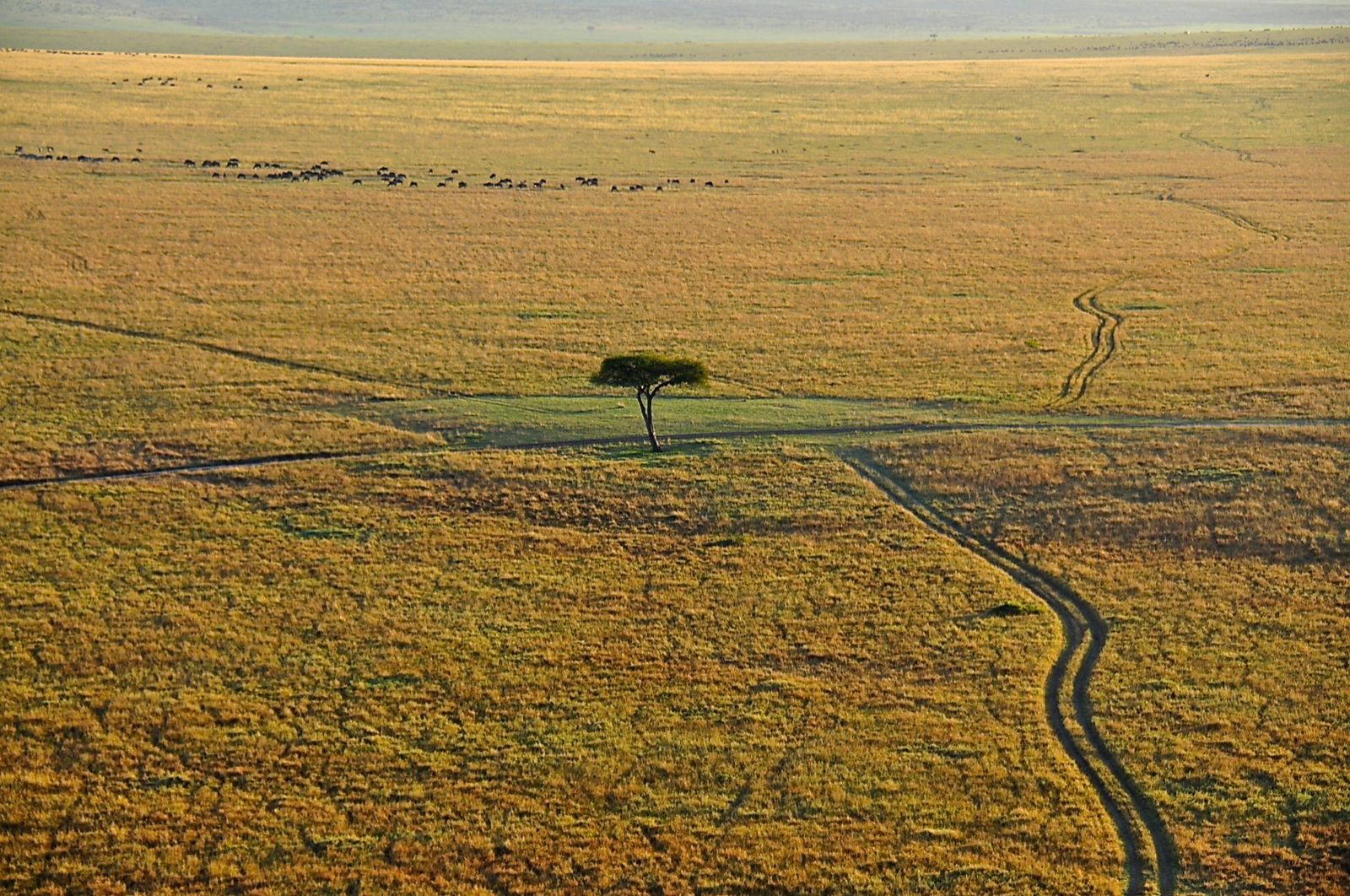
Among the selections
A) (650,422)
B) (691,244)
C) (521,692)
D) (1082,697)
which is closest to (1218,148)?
(691,244)

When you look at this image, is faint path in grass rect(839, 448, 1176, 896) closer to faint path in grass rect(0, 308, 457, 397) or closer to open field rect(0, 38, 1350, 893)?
open field rect(0, 38, 1350, 893)

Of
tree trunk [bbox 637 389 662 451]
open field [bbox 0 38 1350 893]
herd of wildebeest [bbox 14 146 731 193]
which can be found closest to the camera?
open field [bbox 0 38 1350 893]

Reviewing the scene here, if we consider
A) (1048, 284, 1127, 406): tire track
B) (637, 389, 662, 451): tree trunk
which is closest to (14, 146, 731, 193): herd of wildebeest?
(1048, 284, 1127, 406): tire track

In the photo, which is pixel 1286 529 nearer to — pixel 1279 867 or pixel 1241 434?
pixel 1241 434

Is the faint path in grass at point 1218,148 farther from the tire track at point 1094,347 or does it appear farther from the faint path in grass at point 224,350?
the faint path in grass at point 224,350

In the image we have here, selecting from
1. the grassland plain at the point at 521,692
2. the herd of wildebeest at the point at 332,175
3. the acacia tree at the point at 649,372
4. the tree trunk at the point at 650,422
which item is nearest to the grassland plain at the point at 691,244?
the herd of wildebeest at the point at 332,175

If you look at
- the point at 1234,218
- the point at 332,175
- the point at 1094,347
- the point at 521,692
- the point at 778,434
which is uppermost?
the point at 332,175

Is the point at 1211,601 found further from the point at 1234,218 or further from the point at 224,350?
the point at 1234,218
